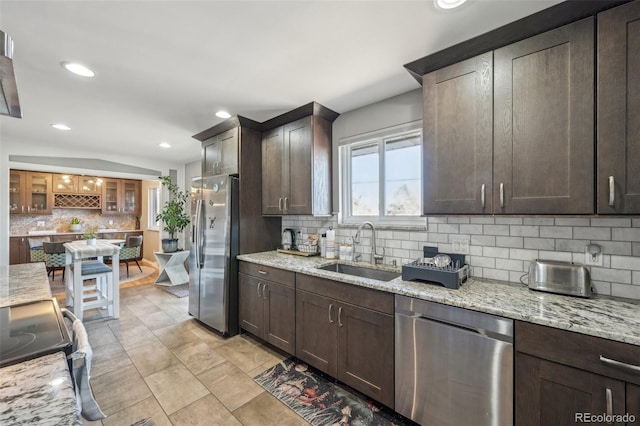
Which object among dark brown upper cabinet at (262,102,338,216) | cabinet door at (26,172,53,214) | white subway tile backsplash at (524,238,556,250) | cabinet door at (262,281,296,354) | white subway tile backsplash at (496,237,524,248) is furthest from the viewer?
cabinet door at (26,172,53,214)

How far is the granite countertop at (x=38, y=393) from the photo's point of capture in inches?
23.1

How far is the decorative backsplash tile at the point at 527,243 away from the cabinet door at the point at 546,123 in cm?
32

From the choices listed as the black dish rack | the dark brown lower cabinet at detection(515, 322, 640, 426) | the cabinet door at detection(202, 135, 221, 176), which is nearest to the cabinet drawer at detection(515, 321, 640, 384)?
the dark brown lower cabinet at detection(515, 322, 640, 426)

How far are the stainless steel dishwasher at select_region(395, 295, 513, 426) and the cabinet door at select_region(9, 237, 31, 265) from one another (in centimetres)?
773

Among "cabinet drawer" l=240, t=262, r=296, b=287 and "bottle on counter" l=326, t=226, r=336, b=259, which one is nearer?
"cabinet drawer" l=240, t=262, r=296, b=287

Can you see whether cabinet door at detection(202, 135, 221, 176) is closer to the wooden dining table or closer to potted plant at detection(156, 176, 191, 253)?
the wooden dining table

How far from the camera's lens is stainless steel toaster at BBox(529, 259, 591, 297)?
1521 millimetres

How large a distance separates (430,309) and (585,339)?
2.15 feet

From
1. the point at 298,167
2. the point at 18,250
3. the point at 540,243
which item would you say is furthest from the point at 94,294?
the point at 540,243

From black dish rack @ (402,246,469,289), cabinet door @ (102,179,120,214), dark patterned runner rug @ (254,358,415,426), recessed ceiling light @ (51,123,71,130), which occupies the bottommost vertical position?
dark patterned runner rug @ (254,358,415,426)

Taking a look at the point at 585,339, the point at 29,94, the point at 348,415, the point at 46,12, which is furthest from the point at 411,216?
the point at 29,94

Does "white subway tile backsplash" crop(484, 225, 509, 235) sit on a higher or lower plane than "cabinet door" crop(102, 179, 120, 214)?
lower

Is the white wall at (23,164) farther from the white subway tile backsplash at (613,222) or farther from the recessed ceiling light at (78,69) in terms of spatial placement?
the white subway tile backsplash at (613,222)

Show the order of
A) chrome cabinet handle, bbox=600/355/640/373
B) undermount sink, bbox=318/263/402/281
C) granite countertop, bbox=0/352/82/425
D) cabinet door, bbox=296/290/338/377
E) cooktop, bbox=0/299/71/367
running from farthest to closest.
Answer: undermount sink, bbox=318/263/402/281
cabinet door, bbox=296/290/338/377
chrome cabinet handle, bbox=600/355/640/373
cooktop, bbox=0/299/71/367
granite countertop, bbox=0/352/82/425
